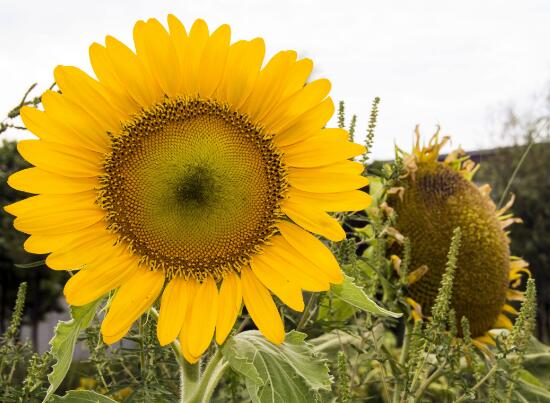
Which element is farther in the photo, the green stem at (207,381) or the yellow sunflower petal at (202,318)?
the green stem at (207,381)

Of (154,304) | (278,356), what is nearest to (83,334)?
(154,304)

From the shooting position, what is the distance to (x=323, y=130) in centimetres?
149

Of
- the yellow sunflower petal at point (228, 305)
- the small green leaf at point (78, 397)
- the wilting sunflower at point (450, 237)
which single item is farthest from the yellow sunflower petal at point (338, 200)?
the wilting sunflower at point (450, 237)

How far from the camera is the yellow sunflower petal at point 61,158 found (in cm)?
140

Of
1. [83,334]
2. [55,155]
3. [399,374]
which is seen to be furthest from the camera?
[399,374]

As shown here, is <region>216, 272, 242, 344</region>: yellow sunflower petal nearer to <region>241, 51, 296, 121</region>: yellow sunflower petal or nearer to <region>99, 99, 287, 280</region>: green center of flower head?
<region>99, 99, 287, 280</region>: green center of flower head

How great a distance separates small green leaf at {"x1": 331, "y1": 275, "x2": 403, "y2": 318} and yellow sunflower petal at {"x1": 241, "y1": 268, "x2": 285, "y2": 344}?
142mm

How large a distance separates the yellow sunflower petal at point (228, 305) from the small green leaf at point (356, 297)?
0.67 feet

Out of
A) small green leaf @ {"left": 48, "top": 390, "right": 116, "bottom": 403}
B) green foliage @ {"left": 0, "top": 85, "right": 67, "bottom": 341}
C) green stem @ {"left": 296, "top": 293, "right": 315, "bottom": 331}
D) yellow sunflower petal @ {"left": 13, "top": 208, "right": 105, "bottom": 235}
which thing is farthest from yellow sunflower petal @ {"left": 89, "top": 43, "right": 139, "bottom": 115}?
green foliage @ {"left": 0, "top": 85, "right": 67, "bottom": 341}

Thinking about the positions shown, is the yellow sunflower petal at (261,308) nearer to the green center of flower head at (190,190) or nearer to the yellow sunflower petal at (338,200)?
the green center of flower head at (190,190)

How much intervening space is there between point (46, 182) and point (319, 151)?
1.83ft

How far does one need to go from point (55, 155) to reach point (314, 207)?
1.77ft

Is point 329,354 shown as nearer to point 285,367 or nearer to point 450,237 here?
point 450,237

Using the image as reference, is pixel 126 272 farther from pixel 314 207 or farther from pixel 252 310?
pixel 314 207
